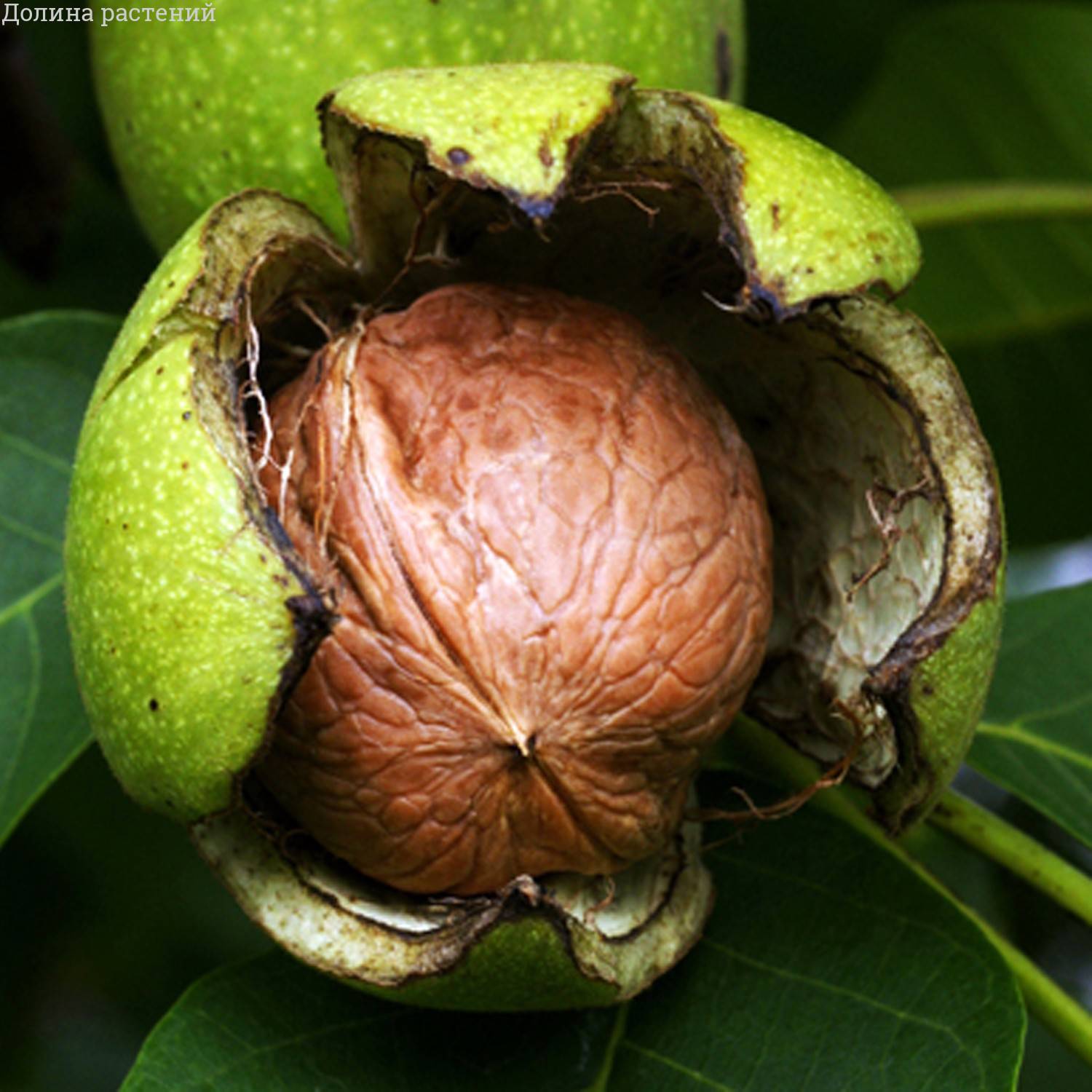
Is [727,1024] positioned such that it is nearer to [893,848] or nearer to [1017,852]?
[893,848]

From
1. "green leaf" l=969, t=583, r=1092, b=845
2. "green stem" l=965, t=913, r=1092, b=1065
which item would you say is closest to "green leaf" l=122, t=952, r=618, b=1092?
"green stem" l=965, t=913, r=1092, b=1065

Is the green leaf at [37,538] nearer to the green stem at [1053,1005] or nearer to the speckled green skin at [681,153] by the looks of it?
the speckled green skin at [681,153]

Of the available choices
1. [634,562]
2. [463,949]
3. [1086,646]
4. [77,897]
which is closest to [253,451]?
[634,562]

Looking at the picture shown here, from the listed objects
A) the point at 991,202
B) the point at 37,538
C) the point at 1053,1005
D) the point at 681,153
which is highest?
the point at 681,153

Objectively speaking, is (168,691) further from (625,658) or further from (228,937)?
(228,937)

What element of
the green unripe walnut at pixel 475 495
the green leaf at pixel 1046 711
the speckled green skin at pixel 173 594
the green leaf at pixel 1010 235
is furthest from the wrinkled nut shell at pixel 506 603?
the green leaf at pixel 1010 235

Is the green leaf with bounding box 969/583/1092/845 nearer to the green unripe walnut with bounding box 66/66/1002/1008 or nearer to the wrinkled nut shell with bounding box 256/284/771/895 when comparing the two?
the green unripe walnut with bounding box 66/66/1002/1008

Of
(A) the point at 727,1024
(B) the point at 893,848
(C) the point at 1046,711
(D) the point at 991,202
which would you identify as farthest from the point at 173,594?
(D) the point at 991,202
